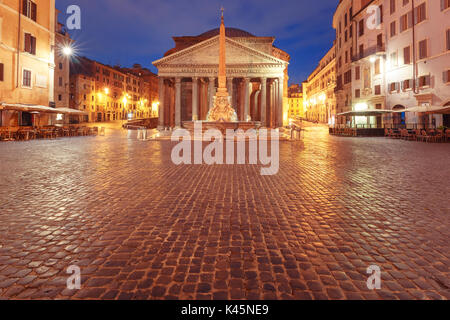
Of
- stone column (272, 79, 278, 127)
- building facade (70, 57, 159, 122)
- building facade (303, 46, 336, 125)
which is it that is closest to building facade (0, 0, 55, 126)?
building facade (70, 57, 159, 122)

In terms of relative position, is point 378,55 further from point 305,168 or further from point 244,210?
point 244,210

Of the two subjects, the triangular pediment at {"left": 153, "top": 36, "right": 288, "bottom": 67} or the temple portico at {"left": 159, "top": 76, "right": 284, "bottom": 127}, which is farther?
the temple portico at {"left": 159, "top": 76, "right": 284, "bottom": 127}

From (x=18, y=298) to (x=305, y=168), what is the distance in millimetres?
8497

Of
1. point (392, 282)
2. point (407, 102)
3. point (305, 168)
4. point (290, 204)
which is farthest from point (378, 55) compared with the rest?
point (392, 282)

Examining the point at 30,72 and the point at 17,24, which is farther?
the point at 30,72

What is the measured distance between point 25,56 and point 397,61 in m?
36.2

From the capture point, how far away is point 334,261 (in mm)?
3129

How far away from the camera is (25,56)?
27.1 meters

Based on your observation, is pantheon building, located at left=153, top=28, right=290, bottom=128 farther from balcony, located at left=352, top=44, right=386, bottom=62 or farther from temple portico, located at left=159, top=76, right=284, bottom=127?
balcony, located at left=352, top=44, right=386, bottom=62

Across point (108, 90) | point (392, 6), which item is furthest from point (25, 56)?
point (392, 6)

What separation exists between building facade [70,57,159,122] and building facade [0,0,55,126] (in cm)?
1894

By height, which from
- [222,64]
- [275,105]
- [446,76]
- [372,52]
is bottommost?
[446,76]

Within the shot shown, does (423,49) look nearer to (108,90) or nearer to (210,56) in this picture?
(210,56)

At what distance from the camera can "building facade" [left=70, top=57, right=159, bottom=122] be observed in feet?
201
